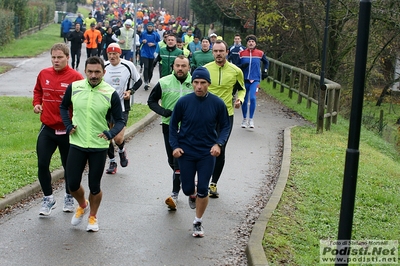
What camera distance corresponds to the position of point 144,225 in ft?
27.0

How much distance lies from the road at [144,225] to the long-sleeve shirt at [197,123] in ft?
3.25

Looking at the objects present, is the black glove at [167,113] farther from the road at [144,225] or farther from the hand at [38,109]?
the hand at [38,109]

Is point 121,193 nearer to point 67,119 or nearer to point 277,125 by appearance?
point 67,119

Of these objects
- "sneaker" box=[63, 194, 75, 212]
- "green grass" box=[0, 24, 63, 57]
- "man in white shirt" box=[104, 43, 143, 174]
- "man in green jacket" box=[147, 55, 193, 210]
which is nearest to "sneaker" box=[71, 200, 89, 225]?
"sneaker" box=[63, 194, 75, 212]

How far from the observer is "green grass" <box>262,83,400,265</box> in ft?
24.8

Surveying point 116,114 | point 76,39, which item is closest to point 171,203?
point 116,114

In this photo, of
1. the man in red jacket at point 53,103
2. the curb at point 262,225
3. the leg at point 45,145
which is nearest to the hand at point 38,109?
the man in red jacket at point 53,103

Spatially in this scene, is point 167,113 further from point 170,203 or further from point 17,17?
point 17,17

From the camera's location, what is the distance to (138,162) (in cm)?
1188

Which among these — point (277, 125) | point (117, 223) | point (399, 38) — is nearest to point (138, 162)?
point (117, 223)

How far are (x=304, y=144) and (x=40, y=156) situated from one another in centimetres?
708

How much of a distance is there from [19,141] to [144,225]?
211 inches

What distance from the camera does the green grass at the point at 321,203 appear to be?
756 cm

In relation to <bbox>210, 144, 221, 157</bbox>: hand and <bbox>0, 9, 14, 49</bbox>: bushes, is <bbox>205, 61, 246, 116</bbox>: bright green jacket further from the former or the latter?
<bbox>0, 9, 14, 49</bbox>: bushes
